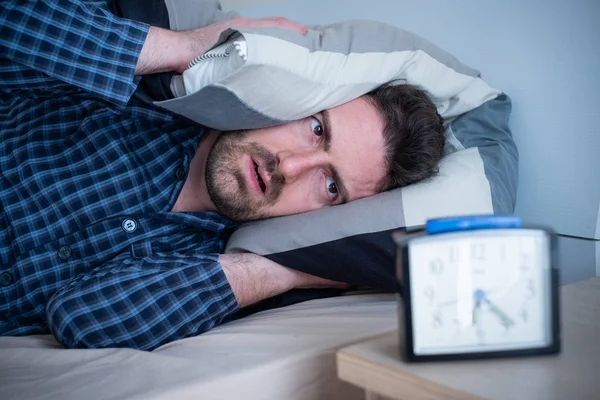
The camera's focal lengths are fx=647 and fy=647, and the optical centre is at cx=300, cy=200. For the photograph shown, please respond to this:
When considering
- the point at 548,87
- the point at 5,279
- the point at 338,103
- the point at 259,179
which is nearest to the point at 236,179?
the point at 259,179

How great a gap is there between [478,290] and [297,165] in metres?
0.73

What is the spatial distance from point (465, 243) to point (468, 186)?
2.10 feet

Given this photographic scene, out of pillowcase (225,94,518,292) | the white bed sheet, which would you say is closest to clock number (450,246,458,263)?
the white bed sheet

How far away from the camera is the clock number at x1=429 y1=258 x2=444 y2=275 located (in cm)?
61

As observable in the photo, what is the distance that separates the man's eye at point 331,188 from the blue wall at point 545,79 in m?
0.39

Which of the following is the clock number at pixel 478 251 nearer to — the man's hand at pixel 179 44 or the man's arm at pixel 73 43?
the man's hand at pixel 179 44

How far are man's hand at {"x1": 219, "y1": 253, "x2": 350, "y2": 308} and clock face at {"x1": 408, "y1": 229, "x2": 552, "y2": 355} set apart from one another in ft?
2.07

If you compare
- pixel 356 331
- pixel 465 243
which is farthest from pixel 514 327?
pixel 356 331

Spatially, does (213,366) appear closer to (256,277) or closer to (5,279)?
(256,277)

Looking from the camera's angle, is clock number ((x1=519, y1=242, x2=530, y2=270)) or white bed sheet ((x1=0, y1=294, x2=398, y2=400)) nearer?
clock number ((x1=519, y1=242, x2=530, y2=270))

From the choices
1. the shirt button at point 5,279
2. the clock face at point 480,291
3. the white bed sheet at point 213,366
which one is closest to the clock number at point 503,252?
the clock face at point 480,291

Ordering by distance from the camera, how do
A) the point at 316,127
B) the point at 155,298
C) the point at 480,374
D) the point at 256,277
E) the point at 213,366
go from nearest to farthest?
1. the point at 480,374
2. the point at 213,366
3. the point at 155,298
4. the point at 256,277
5. the point at 316,127

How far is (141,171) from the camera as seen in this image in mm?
1378

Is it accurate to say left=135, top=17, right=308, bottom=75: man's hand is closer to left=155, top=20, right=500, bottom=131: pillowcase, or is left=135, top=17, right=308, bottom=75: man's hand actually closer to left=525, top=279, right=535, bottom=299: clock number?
left=155, top=20, right=500, bottom=131: pillowcase
